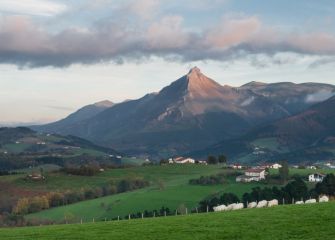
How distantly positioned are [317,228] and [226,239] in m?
5.95

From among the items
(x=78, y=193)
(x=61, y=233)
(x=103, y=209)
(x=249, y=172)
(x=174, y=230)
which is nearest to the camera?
(x=174, y=230)

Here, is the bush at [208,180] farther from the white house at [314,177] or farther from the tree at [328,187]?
the tree at [328,187]

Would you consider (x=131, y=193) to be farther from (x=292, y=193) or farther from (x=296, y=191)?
(x=296, y=191)

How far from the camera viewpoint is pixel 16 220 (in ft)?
386

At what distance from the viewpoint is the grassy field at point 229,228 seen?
36.4m

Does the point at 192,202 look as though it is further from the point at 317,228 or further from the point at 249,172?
the point at 317,228

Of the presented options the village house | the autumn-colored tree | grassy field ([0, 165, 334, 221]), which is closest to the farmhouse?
grassy field ([0, 165, 334, 221])

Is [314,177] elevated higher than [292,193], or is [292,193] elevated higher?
[314,177]

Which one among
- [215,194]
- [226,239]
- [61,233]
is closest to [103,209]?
[215,194]

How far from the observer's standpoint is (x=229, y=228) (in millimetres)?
39844

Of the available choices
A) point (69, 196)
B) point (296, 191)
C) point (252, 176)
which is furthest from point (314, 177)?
point (69, 196)

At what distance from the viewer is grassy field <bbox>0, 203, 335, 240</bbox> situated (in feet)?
119

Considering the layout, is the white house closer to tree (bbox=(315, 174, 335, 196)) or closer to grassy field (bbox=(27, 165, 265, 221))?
grassy field (bbox=(27, 165, 265, 221))

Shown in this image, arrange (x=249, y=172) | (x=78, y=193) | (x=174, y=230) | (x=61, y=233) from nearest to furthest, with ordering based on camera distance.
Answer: (x=174, y=230), (x=61, y=233), (x=78, y=193), (x=249, y=172)
